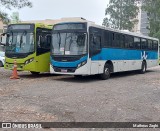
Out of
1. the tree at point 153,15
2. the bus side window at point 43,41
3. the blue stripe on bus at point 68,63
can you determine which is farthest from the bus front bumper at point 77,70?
the tree at point 153,15

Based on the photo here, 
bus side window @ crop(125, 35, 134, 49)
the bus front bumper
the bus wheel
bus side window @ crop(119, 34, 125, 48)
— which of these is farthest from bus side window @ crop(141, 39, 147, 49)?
the bus front bumper

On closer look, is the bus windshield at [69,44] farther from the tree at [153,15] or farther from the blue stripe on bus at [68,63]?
the tree at [153,15]

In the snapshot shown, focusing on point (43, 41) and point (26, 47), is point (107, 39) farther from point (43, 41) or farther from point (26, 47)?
point (26, 47)

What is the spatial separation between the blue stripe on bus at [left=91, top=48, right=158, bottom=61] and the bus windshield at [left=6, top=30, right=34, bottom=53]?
3.85 metres

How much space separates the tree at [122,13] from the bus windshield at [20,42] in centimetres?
→ 5304

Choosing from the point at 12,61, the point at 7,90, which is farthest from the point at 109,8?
the point at 7,90

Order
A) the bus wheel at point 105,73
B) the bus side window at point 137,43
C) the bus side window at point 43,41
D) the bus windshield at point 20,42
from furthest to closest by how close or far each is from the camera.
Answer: the bus side window at point 137,43 < the bus side window at point 43,41 < the bus wheel at point 105,73 < the bus windshield at point 20,42

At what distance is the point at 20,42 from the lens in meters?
18.9

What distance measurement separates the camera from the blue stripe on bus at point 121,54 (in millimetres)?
18559

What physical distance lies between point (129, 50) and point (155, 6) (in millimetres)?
44584

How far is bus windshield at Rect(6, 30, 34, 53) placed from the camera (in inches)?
736

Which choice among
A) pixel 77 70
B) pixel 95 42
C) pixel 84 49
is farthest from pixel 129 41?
Result: pixel 77 70

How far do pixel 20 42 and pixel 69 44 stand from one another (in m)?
3.33

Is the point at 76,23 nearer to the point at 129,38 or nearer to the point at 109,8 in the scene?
the point at 129,38
